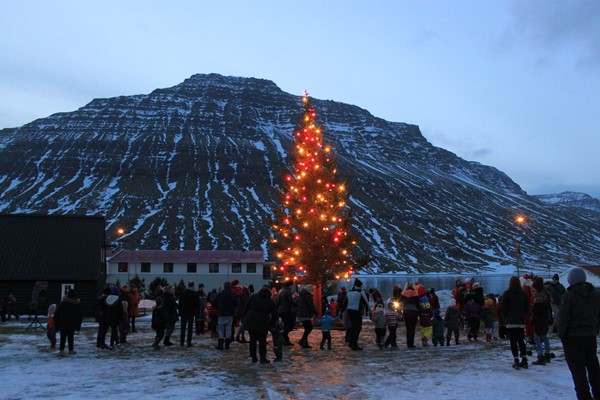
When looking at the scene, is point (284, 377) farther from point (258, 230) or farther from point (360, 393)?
point (258, 230)

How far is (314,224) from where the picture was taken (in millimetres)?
28719

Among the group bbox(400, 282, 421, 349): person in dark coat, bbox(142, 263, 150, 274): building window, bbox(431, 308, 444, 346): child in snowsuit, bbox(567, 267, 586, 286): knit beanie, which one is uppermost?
bbox(142, 263, 150, 274): building window

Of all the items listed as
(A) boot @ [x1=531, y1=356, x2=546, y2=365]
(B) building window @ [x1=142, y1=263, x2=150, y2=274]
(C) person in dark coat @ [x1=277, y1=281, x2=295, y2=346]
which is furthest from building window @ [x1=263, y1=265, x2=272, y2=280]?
(A) boot @ [x1=531, y1=356, x2=546, y2=365]

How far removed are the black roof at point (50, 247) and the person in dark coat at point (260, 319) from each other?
29.0 meters

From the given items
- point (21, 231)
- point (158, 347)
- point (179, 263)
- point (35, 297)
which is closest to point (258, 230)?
point (179, 263)

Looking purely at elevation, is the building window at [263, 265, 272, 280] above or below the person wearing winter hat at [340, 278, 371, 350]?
above

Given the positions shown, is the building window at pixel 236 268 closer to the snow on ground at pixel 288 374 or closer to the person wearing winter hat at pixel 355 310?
the snow on ground at pixel 288 374

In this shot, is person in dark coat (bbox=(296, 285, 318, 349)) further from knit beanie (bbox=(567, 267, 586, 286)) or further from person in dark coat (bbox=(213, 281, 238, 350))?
knit beanie (bbox=(567, 267, 586, 286))

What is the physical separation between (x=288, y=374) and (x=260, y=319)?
2.04 m

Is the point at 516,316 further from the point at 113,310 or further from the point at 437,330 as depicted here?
the point at 113,310

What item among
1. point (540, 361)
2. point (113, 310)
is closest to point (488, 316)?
point (540, 361)

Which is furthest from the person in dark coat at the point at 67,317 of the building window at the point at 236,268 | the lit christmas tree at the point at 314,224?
the building window at the point at 236,268

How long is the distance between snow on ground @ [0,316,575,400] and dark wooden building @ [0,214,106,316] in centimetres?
2360

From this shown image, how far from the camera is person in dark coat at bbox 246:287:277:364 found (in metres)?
13.5
